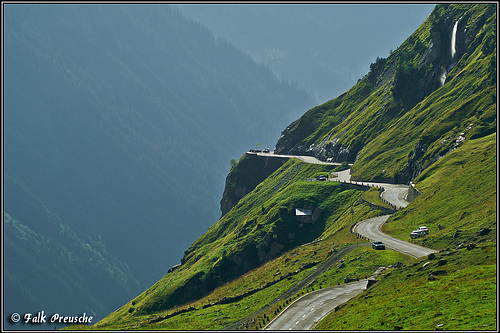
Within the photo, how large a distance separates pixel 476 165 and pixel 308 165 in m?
93.4

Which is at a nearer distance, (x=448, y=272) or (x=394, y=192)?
(x=448, y=272)

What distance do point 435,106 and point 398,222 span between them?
237 feet

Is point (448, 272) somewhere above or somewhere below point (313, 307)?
below

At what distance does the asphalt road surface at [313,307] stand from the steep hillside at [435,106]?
240 feet

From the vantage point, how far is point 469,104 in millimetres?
140750

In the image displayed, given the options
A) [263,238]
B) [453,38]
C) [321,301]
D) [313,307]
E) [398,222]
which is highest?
[453,38]

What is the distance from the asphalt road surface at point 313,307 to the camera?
57922 mm

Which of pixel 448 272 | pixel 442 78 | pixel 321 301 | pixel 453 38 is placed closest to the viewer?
pixel 448 272

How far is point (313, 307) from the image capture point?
205 ft

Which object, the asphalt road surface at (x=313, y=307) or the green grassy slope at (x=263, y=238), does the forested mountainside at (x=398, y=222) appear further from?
the asphalt road surface at (x=313, y=307)

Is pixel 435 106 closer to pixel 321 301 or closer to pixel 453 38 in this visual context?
pixel 453 38

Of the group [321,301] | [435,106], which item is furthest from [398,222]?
[435,106]

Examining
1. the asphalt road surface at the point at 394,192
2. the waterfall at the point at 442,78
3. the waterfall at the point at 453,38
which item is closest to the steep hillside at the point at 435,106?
the waterfall at the point at 442,78

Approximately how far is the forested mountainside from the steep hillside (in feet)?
1.42
